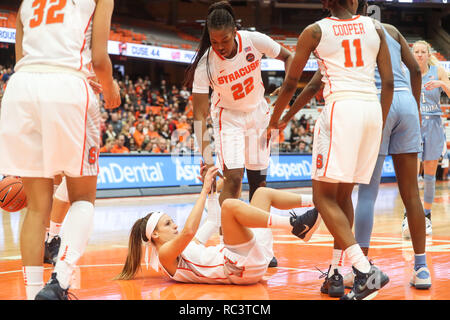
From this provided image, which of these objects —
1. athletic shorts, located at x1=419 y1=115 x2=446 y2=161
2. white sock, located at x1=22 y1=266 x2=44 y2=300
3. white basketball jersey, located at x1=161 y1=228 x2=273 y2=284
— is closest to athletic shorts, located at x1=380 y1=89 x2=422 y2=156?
white basketball jersey, located at x1=161 y1=228 x2=273 y2=284

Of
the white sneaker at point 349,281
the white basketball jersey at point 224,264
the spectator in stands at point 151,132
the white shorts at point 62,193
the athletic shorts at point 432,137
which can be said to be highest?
the spectator in stands at point 151,132

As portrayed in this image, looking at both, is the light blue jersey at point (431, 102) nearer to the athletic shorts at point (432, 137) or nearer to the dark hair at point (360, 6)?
the athletic shorts at point (432, 137)

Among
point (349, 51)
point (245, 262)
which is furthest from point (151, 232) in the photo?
point (349, 51)

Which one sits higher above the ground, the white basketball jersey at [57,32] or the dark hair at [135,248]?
the white basketball jersey at [57,32]

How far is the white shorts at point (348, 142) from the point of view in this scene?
11.8ft

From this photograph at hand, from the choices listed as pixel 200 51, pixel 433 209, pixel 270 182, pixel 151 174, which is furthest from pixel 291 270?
pixel 270 182

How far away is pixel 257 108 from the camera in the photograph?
18.5ft

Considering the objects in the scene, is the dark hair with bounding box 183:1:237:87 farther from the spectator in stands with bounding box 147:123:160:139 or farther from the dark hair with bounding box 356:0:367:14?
the spectator in stands with bounding box 147:123:160:139

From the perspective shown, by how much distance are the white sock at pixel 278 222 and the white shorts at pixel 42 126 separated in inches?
54.7

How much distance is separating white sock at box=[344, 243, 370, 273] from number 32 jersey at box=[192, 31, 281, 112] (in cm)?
230

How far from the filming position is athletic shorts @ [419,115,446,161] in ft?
24.0

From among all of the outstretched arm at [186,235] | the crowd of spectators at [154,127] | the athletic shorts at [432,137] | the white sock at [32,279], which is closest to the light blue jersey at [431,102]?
the athletic shorts at [432,137]

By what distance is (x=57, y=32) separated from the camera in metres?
3.23

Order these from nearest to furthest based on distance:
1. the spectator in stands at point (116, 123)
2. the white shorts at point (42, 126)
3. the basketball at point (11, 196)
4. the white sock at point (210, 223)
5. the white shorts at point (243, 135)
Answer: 1. the white shorts at point (42, 126)
2. the white sock at point (210, 223)
3. the basketball at point (11, 196)
4. the white shorts at point (243, 135)
5. the spectator in stands at point (116, 123)
